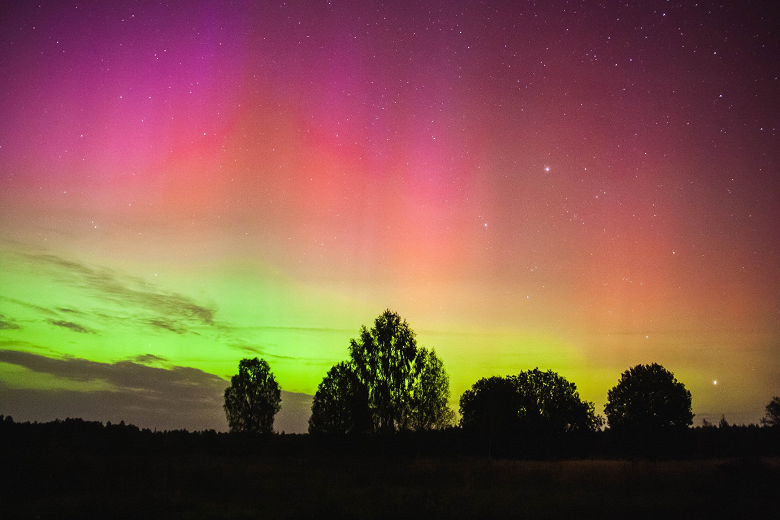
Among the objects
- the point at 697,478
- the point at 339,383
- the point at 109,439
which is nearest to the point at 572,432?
the point at 339,383

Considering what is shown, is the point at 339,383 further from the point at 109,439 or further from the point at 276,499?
the point at 109,439

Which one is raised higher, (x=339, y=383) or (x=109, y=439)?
(x=339, y=383)

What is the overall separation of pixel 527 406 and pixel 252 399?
32.1m

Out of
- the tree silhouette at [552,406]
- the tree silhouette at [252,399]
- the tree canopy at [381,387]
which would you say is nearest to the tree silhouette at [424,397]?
the tree canopy at [381,387]

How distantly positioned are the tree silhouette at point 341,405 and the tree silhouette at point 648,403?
2962cm

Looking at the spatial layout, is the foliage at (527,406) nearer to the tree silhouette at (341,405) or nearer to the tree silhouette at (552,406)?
the tree silhouette at (552,406)

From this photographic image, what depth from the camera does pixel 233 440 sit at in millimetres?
52000

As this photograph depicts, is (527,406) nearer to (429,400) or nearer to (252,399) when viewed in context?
(429,400)

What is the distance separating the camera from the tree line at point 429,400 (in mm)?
40500

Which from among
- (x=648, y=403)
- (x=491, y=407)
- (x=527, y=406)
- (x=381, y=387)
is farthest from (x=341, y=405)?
(x=648, y=403)

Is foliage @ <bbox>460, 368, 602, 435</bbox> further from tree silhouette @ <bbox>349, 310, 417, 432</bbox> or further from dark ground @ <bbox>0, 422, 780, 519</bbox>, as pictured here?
dark ground @ <bbox>0, 422, 780, 519</bbox>

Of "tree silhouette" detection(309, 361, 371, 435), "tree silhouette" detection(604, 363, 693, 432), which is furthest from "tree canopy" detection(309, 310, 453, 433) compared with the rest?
"tree silhouette" detection(604, 363, 693, 432)

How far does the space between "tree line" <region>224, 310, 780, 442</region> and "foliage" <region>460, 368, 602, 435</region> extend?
4.0 inches

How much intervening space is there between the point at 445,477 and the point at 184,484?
13.5m
